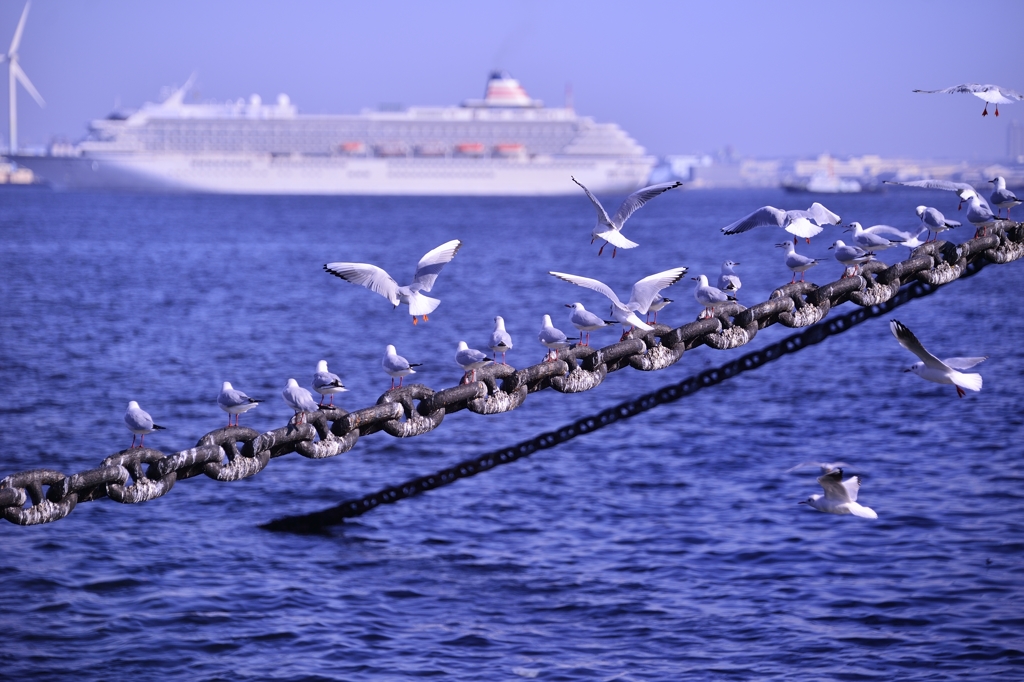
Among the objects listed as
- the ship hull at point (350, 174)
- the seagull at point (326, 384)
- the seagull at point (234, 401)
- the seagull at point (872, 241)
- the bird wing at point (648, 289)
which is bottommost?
the seagull at point (234, 401)

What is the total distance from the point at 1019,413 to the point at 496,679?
14.3 m

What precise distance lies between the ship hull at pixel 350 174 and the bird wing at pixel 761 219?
131973 millimetres

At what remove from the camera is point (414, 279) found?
8180 millimetres

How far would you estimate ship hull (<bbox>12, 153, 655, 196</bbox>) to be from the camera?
467 ft

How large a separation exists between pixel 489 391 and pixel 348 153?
143m

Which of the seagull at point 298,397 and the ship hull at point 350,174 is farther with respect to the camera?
the ship hull at point 350,174

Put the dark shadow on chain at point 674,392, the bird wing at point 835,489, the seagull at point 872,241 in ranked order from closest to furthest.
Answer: the dark shadow on chain at point 674,392, the seagull at point 872,241, the bird wing at point 835,489

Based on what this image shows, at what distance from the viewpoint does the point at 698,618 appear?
12.0 metres

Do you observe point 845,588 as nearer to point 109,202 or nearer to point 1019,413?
point 1019,413

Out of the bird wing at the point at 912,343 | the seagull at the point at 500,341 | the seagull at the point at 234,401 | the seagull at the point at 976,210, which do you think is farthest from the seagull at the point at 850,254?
the seagull at the point at 234,401

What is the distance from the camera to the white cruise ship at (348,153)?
5630 inches

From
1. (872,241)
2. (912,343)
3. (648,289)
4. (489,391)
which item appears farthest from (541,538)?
(489,391)

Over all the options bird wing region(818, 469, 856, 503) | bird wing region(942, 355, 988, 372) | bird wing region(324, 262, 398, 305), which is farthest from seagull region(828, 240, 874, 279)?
bird wing region(324, 262, 398, 305)

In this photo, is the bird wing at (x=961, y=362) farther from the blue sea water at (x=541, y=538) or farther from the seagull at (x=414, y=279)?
the blue sea water at (x=541, y=538)
